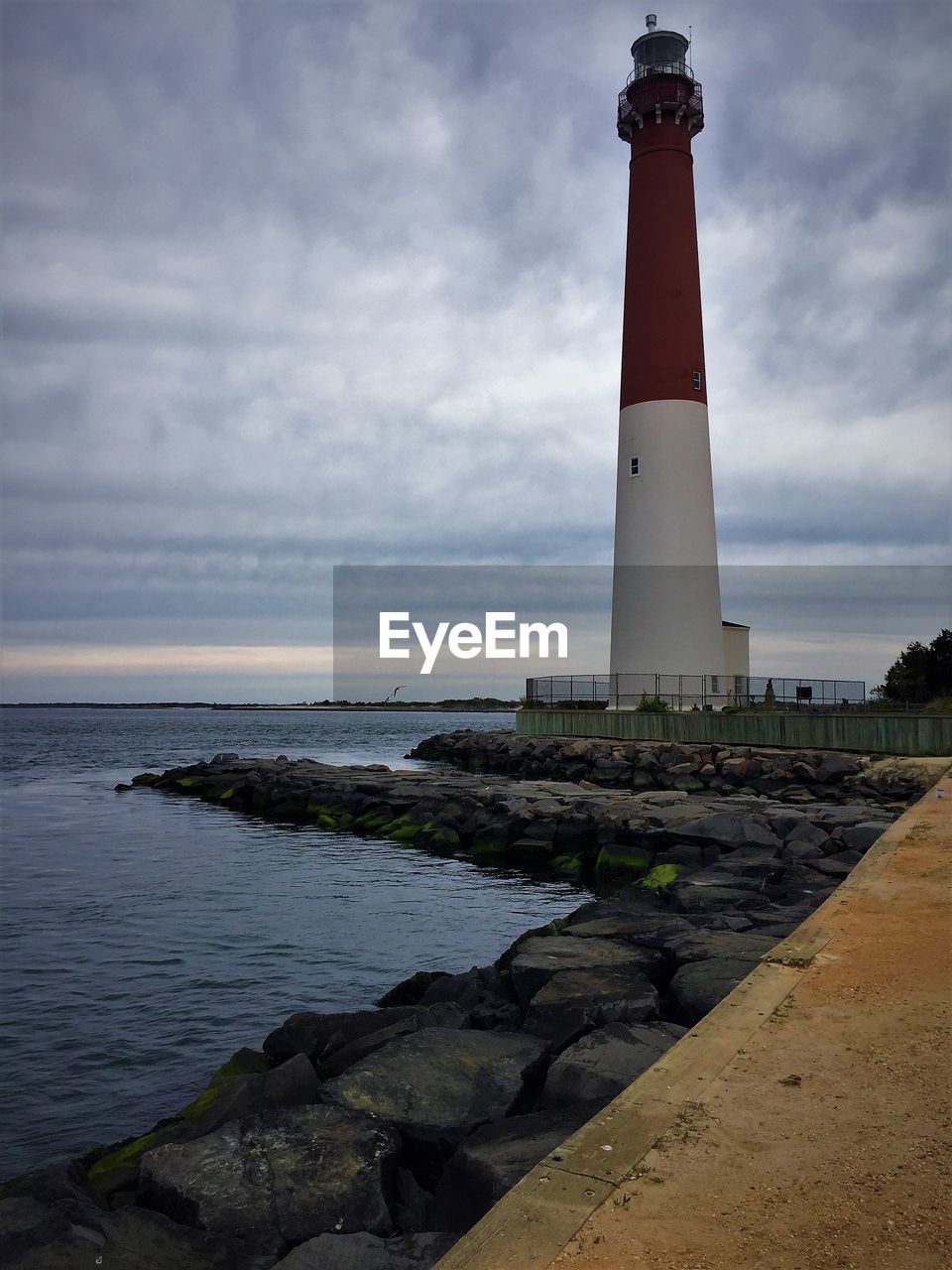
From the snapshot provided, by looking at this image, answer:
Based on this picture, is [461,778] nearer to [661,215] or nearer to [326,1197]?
[661,215]

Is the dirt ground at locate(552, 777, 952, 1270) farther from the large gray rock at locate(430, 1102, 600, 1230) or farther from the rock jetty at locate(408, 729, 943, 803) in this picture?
the rock jetty at locate(408, 729, 943, 803)

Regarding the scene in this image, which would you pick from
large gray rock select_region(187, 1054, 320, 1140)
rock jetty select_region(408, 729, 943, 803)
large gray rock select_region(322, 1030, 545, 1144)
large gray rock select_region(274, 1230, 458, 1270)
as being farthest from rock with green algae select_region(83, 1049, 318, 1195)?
rock jetty select_region(408, 729, 943, 803)

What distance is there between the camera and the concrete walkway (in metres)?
2.40

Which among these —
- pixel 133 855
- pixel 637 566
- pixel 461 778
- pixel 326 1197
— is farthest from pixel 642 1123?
pixel 637 566

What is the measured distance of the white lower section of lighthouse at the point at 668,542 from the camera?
76.4ft

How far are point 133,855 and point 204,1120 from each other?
41.1 ft

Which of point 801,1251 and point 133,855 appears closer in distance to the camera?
point 801,1251

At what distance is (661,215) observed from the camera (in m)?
23.7

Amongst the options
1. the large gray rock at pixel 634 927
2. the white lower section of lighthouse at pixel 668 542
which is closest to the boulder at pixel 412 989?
the large gray rock at pixel 634 927

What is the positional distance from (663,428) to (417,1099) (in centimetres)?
2072

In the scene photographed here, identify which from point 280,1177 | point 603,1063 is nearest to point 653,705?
point 603,1063

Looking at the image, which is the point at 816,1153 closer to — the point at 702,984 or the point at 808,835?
the point at 702,984

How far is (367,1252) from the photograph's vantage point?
11.2ft

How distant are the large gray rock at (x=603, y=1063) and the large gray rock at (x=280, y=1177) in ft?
2.78
